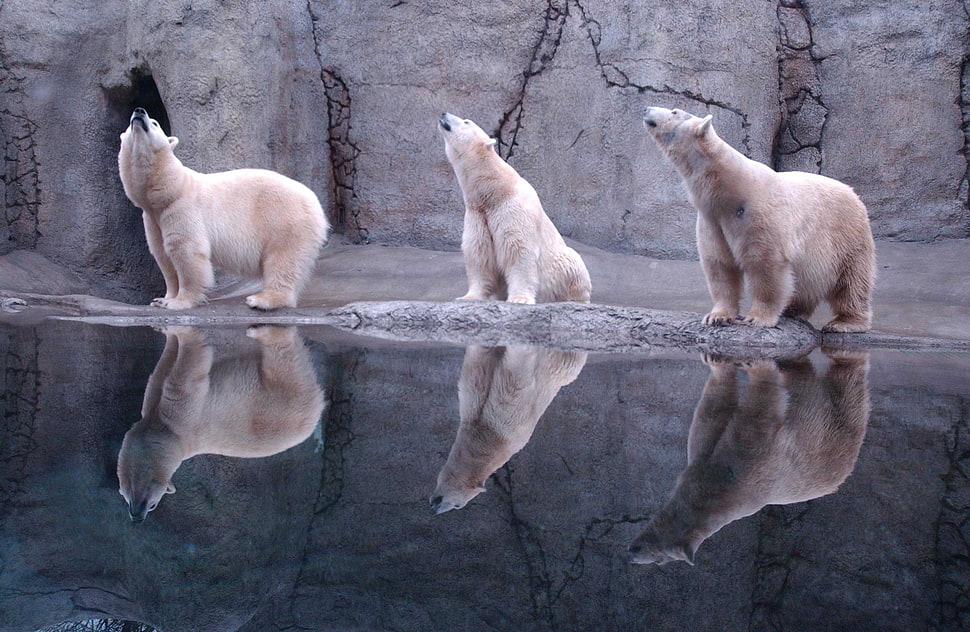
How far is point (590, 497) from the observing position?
1488 mm

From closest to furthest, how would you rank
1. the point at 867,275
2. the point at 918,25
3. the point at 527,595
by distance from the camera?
the point at 527,595
the point at 867,275
the point at 918,25

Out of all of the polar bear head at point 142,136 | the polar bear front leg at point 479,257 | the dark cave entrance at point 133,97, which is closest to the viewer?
the polar bear front leg at point 479,257

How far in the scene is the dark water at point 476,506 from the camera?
106 centimetres

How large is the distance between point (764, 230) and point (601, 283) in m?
2.62

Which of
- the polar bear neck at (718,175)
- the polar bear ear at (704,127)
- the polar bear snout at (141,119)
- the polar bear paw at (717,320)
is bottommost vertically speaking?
the polar bear paw at (717,320)

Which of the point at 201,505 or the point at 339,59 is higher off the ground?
the point at 339,59

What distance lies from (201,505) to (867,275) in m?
3.95

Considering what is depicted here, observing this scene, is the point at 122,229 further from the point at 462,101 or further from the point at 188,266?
the point at 462,101

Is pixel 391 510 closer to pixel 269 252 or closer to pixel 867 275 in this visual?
pixel 867 275

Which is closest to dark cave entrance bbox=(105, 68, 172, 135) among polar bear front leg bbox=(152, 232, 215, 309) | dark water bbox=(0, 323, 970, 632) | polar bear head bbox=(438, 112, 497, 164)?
polar bear front leg bbox=(152, 232, 215, 309)

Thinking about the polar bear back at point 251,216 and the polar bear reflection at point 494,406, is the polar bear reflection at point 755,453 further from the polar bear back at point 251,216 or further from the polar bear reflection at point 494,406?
the polar bear back at point 251,216

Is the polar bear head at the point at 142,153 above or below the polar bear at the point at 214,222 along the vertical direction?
above

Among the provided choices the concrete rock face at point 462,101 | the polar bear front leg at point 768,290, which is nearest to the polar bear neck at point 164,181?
the concrete rock face at point 462,101

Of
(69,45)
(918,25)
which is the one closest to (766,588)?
(918,25)
